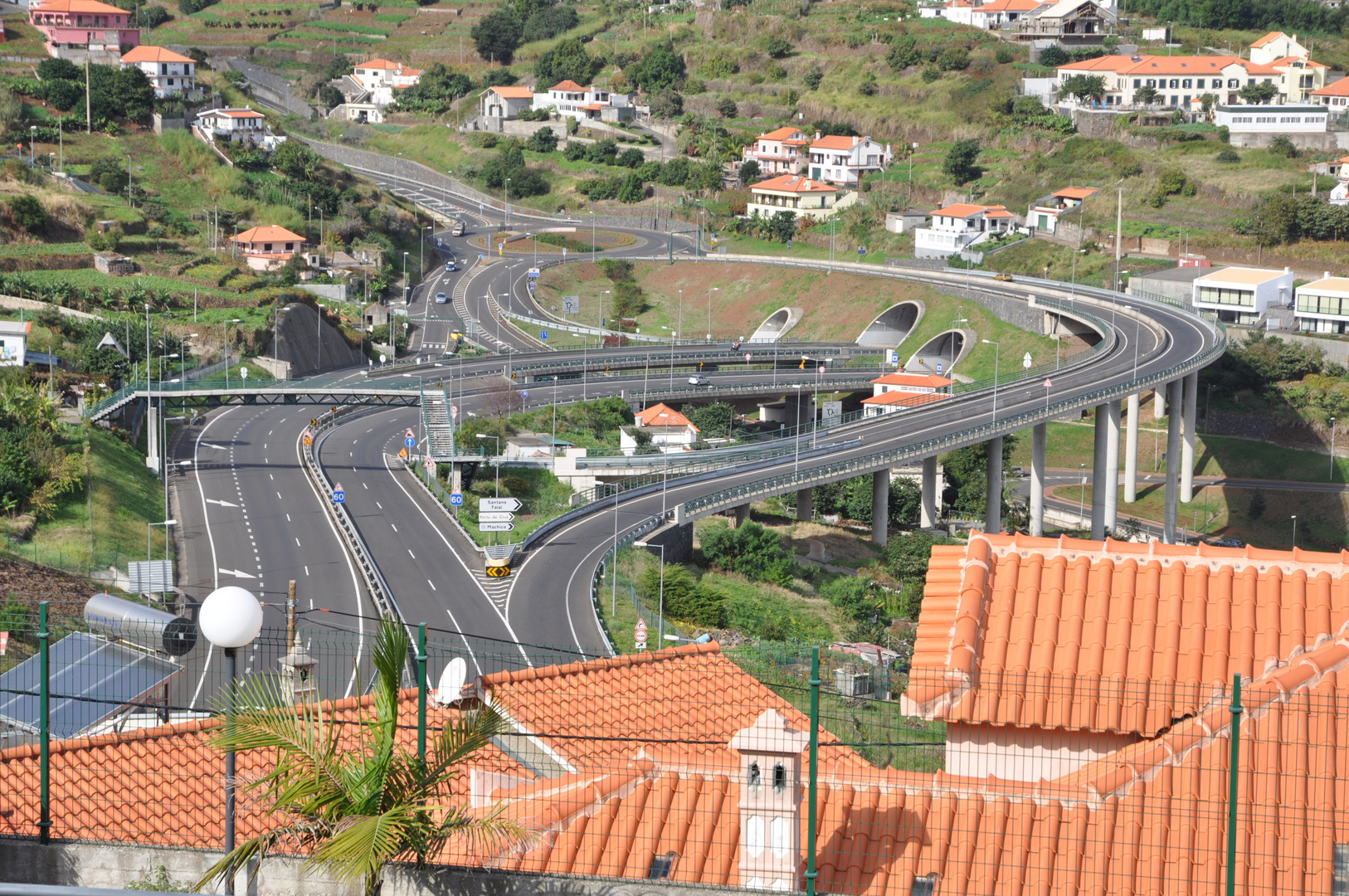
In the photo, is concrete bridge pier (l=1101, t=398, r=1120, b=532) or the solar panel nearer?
the solar panel

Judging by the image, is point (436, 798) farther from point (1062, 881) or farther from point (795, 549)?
point (795, 549)

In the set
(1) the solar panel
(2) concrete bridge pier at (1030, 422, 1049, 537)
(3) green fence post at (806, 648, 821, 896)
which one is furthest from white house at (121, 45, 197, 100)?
(3) green fence post at (806, 648, 821, 896)

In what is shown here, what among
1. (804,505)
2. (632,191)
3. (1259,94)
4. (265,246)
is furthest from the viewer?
(632,191)

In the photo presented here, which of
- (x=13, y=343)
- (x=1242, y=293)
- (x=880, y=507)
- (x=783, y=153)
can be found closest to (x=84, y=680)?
(x=880, y=507)

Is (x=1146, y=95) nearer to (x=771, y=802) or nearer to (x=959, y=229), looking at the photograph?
(x=959, y=229)

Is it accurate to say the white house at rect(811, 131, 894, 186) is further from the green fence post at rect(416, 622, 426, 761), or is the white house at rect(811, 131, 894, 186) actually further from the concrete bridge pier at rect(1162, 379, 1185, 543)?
the green fence post at rect(416, 622, 426, 761)
